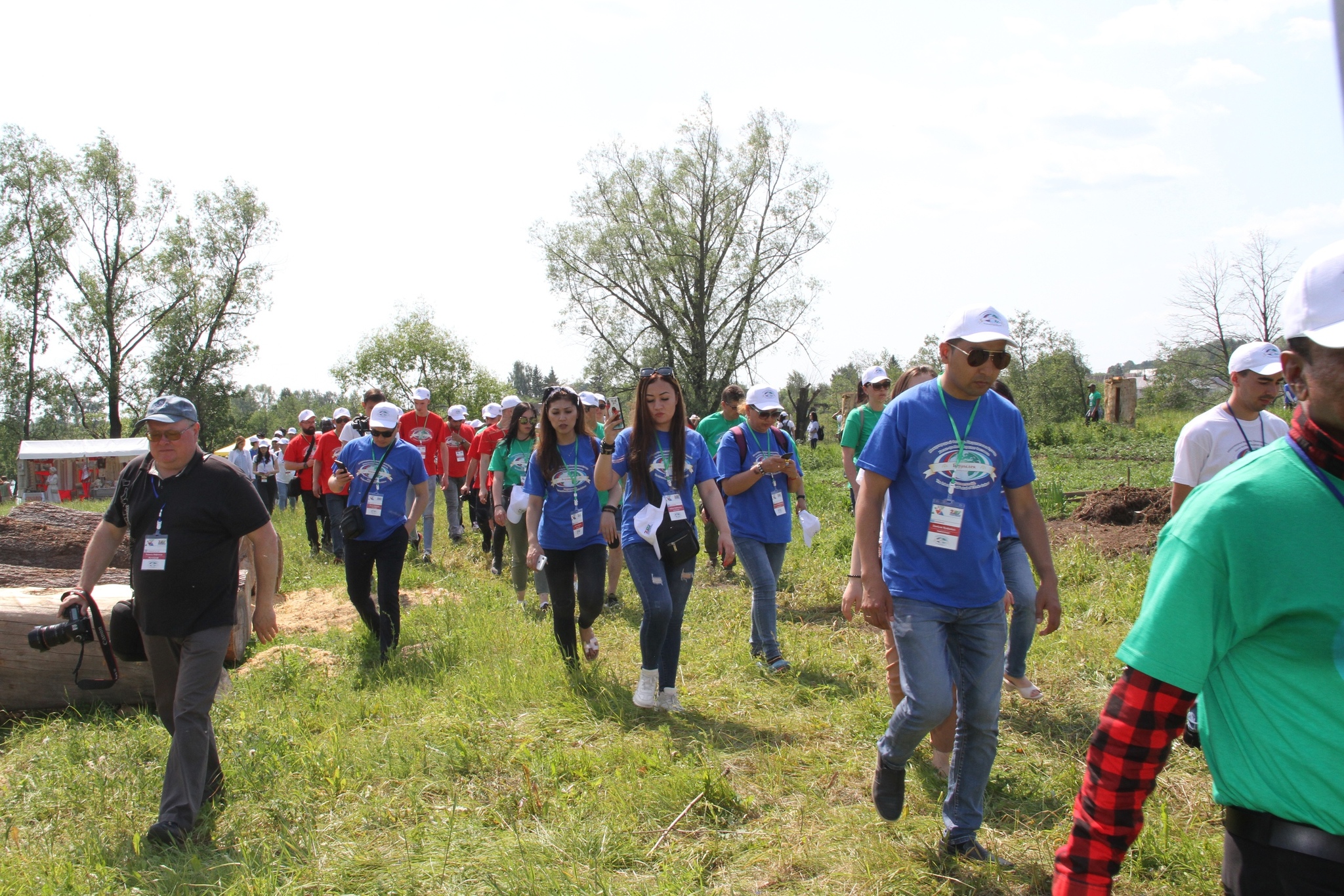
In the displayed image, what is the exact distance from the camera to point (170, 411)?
4.17m

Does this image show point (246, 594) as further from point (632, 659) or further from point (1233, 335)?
point (1233, 335)

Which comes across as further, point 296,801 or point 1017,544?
point 1017,544

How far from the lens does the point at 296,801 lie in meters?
4.30

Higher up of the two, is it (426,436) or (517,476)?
(426,436)

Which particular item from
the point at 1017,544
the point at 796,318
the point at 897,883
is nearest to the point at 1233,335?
the point at 796,318

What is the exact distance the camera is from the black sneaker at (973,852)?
3.42 meters

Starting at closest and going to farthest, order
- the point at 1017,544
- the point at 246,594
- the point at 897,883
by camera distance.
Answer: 1. the point at 897,883
2. the point at 1017,544
3. the point at 246,594

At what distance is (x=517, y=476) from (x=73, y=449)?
36.3m

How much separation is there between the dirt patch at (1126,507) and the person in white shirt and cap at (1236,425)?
7.08 metres

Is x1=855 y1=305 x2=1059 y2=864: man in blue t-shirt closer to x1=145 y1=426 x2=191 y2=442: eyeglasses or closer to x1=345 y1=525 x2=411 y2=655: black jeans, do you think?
x1=145 y1=426 x2=191 y2=442: eyeglasses

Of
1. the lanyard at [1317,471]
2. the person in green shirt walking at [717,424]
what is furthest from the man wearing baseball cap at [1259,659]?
the person in green shirt walking at [717,424]

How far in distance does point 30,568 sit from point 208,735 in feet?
14.2

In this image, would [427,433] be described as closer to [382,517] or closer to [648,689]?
[382,517]

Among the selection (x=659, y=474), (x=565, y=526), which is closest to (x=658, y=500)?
(x=659, y=474)
